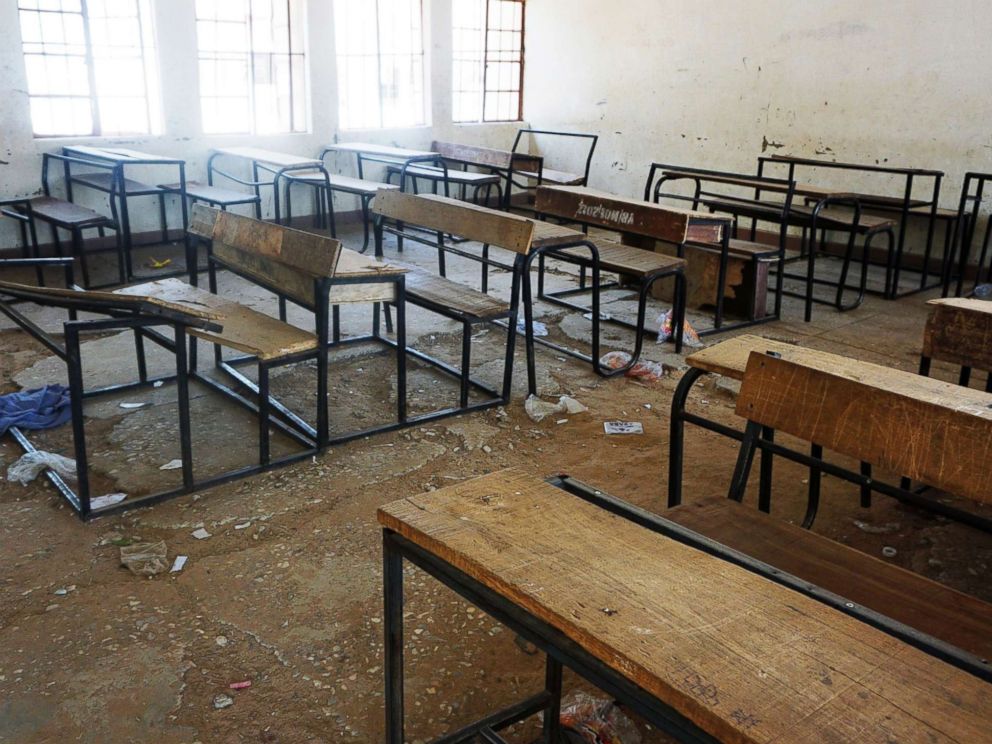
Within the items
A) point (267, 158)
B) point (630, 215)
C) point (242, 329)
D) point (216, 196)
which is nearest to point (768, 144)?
point (630, 215)

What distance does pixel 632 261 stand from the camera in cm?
441

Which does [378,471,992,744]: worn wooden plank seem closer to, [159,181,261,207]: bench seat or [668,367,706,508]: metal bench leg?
[668,367,706,508]: metal bench leg

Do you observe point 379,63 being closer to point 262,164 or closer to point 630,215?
point 262,164

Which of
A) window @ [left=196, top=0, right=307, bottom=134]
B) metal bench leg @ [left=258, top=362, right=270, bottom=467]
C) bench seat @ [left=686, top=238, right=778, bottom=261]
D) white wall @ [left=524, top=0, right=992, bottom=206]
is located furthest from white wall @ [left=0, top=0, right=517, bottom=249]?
metal bench leg @ [left=258, top=362, right=270, bottom=467]

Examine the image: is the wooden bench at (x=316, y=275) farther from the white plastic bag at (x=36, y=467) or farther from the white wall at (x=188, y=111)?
the white wall at (x=188, y=111)

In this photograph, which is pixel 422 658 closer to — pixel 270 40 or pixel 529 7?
pixel 270 40

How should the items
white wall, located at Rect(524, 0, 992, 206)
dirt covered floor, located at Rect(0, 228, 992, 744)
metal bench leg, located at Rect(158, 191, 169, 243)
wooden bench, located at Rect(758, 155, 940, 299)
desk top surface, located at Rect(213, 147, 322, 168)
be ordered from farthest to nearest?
metal bench leg, located at Rect(158, 191, 169, 243), white wall, located at Rect(524, 0, 992, 206), desk top surface, located at Rect(213, 147, 322, 168), wooden bench, located at Rect(758, 155, 940, 299), dirt covered floor, located at Rect(0, 228, 992, 744)

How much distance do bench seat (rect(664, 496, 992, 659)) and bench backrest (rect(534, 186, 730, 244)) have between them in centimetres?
256

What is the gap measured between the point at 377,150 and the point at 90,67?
205 cm

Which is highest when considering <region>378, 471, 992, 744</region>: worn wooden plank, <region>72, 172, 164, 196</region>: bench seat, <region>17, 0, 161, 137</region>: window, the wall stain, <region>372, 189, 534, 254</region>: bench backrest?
<region>17, 0, 161, 137</region>: window

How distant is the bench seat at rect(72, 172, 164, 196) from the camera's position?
5508 mm

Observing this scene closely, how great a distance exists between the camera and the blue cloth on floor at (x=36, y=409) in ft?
10.8

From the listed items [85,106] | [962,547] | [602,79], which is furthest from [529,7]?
[962,547]

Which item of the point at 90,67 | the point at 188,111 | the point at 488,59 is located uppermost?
the point at 488,59
